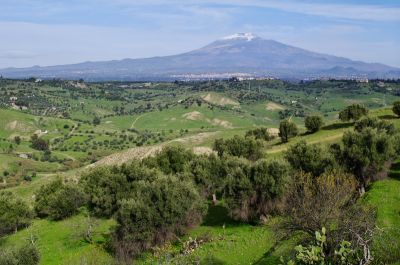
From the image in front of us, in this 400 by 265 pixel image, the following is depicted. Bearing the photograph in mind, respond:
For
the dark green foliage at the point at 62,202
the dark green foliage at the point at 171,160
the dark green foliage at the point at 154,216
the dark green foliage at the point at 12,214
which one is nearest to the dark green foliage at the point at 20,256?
the dark green foliage at the point at 154,216

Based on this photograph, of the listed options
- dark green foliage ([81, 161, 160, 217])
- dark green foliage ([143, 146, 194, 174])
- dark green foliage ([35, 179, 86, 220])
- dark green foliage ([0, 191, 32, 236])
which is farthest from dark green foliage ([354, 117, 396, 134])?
dark green foliage ([0, 191, 32, 236])

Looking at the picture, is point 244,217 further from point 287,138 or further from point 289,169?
point 287,138

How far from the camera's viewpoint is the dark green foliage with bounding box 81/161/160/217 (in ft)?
184

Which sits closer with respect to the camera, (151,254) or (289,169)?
(151,254)

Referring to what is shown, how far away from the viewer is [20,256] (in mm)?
35062

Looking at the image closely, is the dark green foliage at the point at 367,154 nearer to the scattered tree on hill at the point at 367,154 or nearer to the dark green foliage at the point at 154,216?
the scattered tree on hill at the point at 367,154

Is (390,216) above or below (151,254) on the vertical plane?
above

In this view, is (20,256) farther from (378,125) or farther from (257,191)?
(378,125)

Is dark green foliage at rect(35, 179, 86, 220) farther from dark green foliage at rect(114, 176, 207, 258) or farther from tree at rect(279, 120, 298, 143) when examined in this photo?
tree at rect(279, 120, 298, 143)

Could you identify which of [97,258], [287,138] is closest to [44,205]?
[97,258]

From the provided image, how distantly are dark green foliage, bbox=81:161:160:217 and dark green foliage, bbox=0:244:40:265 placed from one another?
18.8m

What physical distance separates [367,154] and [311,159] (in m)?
6.74

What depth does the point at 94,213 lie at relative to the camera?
56938mm

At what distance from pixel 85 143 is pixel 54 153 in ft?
61.9
